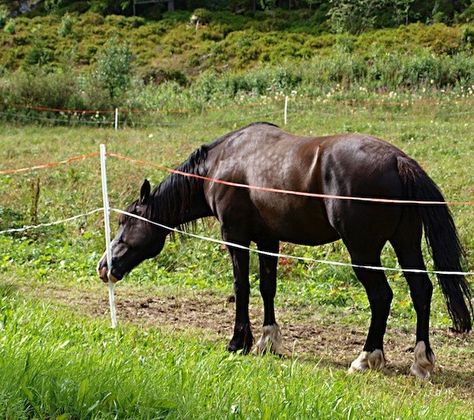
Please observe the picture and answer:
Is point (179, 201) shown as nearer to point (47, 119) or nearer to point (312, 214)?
point (312, 214)

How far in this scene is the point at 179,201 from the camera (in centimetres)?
780

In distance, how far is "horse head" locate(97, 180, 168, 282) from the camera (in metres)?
7.96

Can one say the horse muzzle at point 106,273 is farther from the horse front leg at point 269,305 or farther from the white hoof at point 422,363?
the white hoof at point 422,363

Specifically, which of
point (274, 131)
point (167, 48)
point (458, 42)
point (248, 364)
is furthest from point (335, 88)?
point (248, 364)

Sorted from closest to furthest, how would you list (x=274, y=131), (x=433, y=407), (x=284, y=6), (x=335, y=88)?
(x=433, y=407) → (x=274, y=131) → (x=335, y=88) → (x=284, y=6)

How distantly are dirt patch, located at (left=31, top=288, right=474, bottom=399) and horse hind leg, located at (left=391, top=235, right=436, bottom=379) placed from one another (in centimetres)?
16

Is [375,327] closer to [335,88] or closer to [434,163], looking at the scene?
[434,163]

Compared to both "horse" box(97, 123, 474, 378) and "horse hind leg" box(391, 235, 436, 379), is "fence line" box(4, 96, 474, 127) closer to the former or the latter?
"horse" box(97, 123, 474, 378)

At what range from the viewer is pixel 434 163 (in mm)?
15398

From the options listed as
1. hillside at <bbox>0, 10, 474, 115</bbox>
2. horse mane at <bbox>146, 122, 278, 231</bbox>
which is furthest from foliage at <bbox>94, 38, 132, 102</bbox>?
horse mane at <bbox>146, 122, 278, 231</bbox>

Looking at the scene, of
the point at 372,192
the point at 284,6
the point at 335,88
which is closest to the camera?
the point at 372,192

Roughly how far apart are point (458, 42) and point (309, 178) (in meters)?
36.4

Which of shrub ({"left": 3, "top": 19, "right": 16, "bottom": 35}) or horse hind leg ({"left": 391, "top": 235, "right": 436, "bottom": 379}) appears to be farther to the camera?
shrub ({"left": 3, "top": 19, "right": 16, "bottom": 35})

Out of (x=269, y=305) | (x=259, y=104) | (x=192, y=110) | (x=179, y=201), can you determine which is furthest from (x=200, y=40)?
(x=269, y=305)
